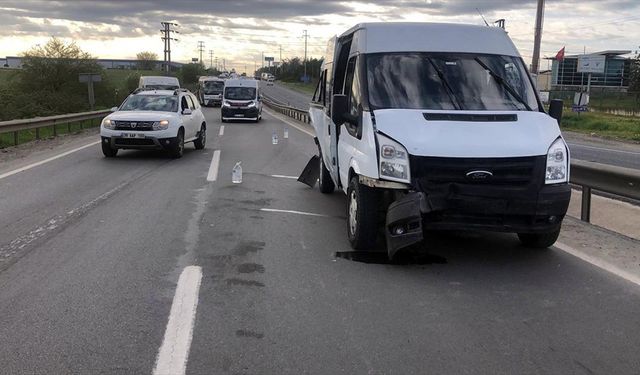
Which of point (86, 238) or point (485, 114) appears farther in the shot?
point (86, 238)

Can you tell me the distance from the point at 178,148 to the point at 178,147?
0.09ft

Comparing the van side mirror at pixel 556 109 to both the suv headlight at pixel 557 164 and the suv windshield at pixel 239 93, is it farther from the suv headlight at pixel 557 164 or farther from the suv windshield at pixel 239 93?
the suv windshield at pixel 239 93

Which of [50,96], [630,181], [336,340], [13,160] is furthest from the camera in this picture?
[50,96]

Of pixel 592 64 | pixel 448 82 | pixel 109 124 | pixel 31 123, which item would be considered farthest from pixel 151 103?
pixel 592 64

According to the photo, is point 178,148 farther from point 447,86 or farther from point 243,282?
point 243,282

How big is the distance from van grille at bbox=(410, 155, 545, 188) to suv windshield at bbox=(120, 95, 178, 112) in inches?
434

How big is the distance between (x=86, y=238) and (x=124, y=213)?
1.40m

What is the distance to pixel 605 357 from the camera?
12.8 ft

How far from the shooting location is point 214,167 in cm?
1333

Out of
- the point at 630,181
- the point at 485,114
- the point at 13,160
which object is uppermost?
the point at 485,114

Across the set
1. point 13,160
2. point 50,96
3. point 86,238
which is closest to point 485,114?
point 86,238

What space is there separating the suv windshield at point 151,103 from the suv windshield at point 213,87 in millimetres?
39492

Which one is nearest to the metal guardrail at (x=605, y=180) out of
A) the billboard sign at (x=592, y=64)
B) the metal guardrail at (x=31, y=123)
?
the metal guardrail at (x=31, y=123)

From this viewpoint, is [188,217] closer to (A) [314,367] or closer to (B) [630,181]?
(A) [314,367]
